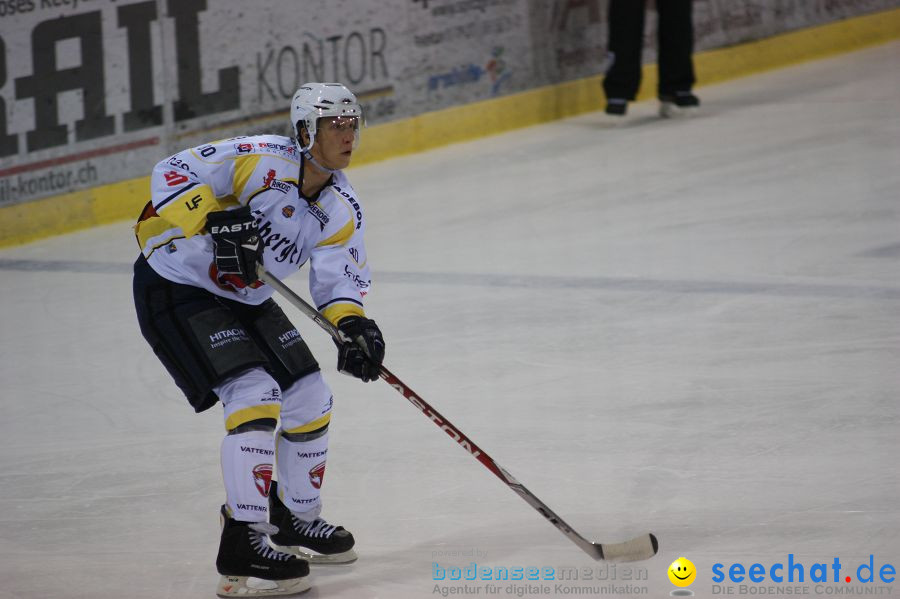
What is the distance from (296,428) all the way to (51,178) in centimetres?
467

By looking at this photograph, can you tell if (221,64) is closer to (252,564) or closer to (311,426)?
(311,426)

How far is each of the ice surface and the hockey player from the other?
191 mm

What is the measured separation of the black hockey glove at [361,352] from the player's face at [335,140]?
1.40ft

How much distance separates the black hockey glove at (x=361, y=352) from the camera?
359 cm

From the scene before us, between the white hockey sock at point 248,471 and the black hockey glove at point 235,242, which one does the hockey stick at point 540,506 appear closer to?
the black hockey glove at point 235,242

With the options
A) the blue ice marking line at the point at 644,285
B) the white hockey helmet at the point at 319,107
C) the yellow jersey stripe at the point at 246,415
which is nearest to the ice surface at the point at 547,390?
the blue ice marking line at the point at 644,285

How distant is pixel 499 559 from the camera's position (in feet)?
12.2

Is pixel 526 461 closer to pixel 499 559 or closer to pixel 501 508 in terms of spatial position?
pixel 501 508

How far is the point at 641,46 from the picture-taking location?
10.2m

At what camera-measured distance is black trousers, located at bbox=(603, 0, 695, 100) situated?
33.1 feet

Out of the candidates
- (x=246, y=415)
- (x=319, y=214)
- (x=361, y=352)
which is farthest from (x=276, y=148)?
(x=246, y=415)

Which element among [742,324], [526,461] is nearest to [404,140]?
[742,324]

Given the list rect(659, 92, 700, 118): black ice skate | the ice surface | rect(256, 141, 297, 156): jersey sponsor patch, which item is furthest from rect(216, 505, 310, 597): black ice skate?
rect(659, 92, 700, 118): black ice skate

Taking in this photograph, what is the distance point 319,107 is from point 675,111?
7.17 m
